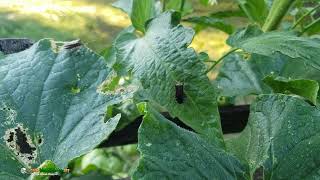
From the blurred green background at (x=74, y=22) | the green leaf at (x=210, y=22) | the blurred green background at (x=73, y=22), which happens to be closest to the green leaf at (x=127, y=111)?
the green leaf at (x=210, y=22)

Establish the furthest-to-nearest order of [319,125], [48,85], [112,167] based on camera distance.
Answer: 1. [112,167]
2. [48,85]
3. [319,125]

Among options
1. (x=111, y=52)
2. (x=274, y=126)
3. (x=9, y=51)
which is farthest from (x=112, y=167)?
(x=274, y=126)

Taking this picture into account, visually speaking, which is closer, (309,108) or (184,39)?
(309,108)

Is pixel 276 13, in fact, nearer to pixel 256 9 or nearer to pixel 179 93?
pixel 256 9

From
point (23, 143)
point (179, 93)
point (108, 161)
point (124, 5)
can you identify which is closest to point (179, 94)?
point (179, 93)

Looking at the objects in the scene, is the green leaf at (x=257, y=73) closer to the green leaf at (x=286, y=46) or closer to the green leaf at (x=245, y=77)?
the green leaf at (x=245, y=77)

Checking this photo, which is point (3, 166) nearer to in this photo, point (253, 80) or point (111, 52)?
point (111, 52)
